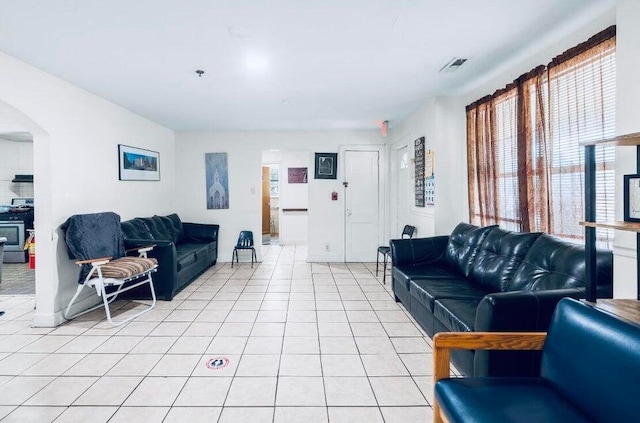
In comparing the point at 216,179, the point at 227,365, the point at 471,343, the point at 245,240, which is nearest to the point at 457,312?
the point at 471,343

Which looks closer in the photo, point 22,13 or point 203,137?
point 22,13

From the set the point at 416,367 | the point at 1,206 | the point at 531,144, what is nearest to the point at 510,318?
the point at 416,367

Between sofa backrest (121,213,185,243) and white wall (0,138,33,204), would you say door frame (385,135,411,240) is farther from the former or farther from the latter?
white wall (0,138,33,204)

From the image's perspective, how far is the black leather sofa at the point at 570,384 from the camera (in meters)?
1.17

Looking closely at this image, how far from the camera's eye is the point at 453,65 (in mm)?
3064

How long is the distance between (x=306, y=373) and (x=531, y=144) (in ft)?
8.89

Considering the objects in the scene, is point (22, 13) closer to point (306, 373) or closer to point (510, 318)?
point (306, 373)

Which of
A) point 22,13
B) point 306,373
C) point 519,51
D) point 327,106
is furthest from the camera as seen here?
point 327,106

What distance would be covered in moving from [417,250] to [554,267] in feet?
5.24

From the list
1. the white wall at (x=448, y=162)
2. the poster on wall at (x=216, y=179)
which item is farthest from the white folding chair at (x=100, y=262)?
the white wall at (x=448, y=162)

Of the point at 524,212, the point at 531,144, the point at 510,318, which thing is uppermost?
the point at 531,144

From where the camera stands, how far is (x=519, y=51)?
111 inches

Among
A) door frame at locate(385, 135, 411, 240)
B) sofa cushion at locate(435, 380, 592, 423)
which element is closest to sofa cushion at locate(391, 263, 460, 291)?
sofa cushion at locate(435, 380, 592, 423)

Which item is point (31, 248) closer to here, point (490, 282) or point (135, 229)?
point (135, 229)
